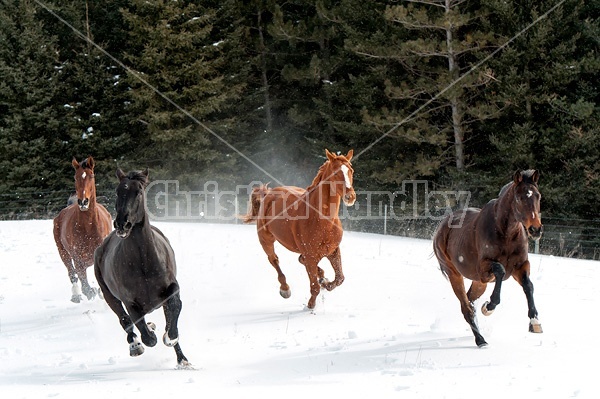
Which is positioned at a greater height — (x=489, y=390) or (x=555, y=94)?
(x=555, y=94)

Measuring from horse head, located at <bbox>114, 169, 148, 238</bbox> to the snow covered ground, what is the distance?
4.64ft

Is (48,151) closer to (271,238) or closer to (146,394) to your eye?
(271,238)

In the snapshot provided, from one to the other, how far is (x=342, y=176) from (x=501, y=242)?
2.83 metres

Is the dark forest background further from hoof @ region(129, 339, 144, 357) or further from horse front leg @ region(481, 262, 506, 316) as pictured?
hoof @ region(129, 339, 144, 357)

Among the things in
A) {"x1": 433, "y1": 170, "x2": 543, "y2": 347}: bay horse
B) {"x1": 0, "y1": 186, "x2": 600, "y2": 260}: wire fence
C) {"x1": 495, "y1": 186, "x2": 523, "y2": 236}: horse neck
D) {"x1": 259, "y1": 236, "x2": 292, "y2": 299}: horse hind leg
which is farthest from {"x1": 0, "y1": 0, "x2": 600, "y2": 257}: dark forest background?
{"x1": 495, "y1": 186, "x2": 523, "y2": 236}: horse neck

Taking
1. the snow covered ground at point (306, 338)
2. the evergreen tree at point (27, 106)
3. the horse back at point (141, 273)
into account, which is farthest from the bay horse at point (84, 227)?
the evergreen tree at point (27, 106)

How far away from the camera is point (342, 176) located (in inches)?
369

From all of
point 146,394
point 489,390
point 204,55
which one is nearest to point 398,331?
point 489,390

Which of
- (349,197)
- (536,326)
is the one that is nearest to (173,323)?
(349,197)

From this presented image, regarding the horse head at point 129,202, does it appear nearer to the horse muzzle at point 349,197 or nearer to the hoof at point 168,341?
the hoof at point 168,341

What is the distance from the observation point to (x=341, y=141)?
27906mm

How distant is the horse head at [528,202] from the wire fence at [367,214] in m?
11.2

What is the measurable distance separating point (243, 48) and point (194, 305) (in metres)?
21.0

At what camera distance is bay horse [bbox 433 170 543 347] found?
22.4 ft
